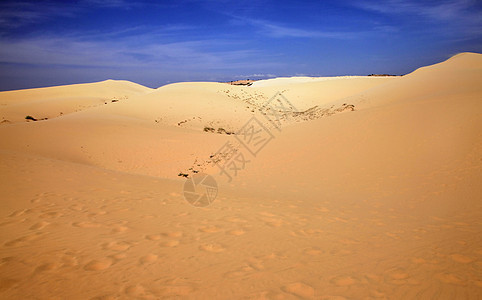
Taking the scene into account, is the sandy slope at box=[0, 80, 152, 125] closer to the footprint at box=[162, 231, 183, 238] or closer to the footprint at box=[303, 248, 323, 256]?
the footprint at box=[162, 231, 183, 238]

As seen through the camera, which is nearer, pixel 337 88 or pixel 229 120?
pixel 229 120

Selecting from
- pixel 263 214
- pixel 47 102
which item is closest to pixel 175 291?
pixel 263 214

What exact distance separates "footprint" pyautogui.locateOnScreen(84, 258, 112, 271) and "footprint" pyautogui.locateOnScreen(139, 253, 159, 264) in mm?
336

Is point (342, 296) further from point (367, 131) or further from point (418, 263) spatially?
point (367, 131)

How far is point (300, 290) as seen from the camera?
260cm

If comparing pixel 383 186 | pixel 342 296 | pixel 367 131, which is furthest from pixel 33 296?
pixel 367 131

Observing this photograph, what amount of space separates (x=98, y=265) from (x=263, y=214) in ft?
9.62

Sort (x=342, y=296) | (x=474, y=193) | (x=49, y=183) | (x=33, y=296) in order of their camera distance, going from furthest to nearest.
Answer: (x=474, y=193) → (x=49, y=183) → (x=342, y=296) → (x=33, y=296)

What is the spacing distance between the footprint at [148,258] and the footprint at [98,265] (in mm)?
336

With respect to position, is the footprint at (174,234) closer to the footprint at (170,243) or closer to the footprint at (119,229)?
the footprint at (170,243)

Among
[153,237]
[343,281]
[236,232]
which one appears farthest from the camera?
[236,232]

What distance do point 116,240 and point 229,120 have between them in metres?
17.3

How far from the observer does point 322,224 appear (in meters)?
4.53

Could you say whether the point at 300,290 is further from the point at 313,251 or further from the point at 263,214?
the point at 263,214
